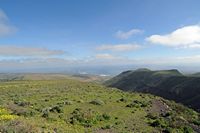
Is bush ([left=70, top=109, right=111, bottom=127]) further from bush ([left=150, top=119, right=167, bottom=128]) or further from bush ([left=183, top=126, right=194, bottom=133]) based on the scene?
bush ([left=183, top=126, right=194, bottom=133])

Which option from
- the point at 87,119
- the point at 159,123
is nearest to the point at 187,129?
the point at 159,123

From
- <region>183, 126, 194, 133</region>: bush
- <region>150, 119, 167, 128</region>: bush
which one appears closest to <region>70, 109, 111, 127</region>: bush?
<region>150, 119, 167, 128</region>: bush

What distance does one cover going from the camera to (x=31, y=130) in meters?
14.5

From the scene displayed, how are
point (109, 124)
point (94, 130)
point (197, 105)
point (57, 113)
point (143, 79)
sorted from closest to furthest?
point (94, 130) < point (109, 124) < point (57, 113) < point (197, 105) < point (143, 79)

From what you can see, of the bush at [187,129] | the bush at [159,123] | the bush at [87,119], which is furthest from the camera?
the bush at [159,123]

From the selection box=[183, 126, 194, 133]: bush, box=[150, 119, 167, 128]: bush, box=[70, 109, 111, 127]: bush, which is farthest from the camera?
box=[150, 119, 167, 128]: bush

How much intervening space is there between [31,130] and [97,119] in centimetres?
939

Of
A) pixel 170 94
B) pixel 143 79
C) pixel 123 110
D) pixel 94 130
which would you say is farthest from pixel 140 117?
pixel 143 79

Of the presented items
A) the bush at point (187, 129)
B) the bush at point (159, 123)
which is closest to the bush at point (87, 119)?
the bush at point (159, 123)

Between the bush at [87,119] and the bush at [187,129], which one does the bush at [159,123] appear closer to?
the bush at [187,129]

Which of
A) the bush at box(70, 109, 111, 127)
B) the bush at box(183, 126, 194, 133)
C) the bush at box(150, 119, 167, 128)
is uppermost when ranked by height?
the bush at box(70, 109, 111, 127)

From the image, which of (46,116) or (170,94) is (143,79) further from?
(46,116)

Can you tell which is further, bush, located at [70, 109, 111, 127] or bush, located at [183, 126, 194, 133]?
bush, located at [183, 126, 194, 133]

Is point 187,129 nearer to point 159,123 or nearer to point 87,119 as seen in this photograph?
point 159,123
